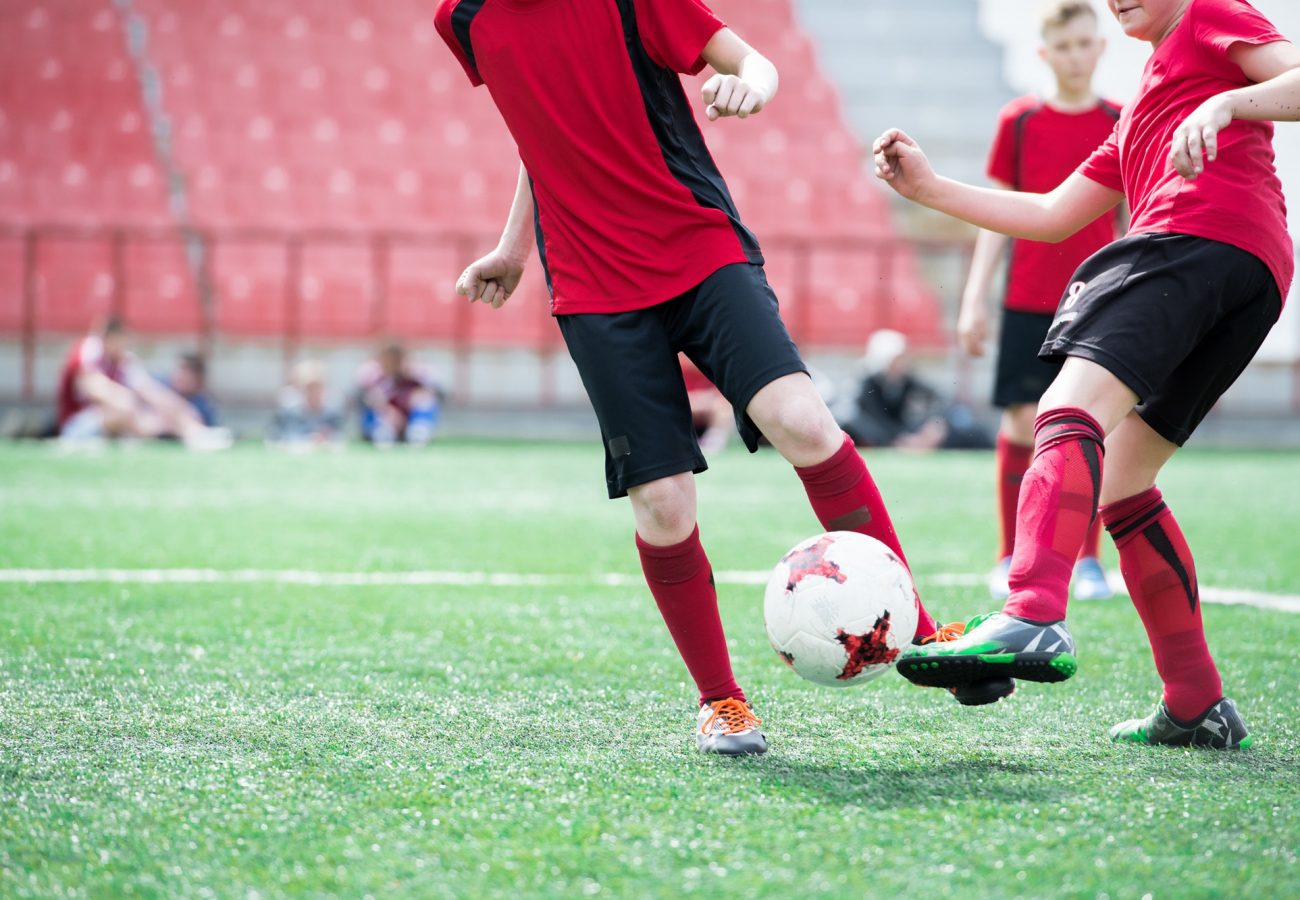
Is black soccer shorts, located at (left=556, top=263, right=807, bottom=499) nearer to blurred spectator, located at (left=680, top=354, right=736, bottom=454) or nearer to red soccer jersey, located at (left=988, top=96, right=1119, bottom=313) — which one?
red soccer jersey, located at (left=988, top=96, right=1119, bottom=313)

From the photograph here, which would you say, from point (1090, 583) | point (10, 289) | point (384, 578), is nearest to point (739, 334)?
point (1090, 583)

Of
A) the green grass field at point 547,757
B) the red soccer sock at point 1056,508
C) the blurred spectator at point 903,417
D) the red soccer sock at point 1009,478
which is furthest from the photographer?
the blurred spectator at point 903,417

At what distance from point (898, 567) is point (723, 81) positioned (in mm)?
998

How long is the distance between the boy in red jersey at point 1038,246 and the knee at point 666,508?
2279 millimetres

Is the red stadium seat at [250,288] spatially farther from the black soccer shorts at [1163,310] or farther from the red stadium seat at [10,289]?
the black soccer shorts at [1163,310]

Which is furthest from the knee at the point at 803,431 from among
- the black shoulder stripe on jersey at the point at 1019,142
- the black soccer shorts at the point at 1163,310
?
the black shoulder stripe on jersey at the point at 1019,142

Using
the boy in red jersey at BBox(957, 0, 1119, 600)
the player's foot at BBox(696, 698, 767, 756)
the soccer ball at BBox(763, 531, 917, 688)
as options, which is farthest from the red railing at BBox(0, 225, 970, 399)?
the soccer ball at BBox(763, 531, 917, 688)

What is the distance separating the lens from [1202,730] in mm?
2816

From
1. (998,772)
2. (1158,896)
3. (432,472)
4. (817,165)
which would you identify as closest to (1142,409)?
(998,772)

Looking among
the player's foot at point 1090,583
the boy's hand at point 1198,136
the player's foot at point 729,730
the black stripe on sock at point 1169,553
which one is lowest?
the player's foot at point 1090,583

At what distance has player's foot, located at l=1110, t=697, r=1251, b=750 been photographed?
2.82 m

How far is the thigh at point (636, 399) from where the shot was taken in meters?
2.83

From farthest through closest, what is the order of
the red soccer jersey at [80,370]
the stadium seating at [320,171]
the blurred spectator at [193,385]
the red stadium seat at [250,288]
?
1. the stadium seating at [320,171]
2. the red stadium seat at [250,288]
3. the blurred spectator at [193,385]
4. the red soccer jersey at [80,370]

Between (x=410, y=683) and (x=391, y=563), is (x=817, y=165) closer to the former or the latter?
(x=391, y=563)
